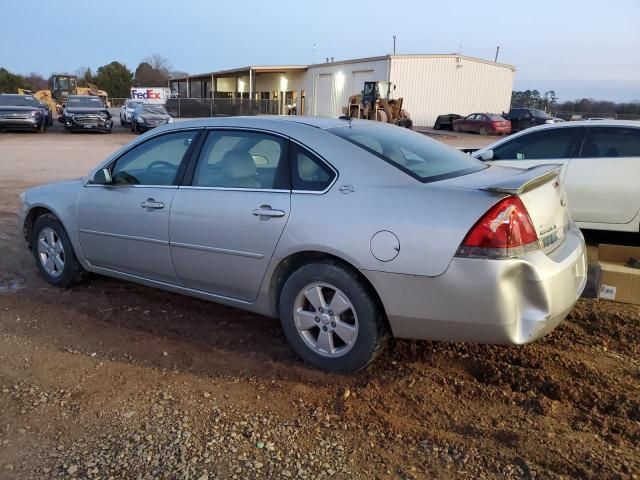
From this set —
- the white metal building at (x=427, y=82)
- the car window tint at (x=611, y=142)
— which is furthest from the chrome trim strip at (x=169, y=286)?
the white metal building at (x=427, y=82)

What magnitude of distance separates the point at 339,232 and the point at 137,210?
5.90 feet

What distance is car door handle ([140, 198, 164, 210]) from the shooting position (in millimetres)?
3992

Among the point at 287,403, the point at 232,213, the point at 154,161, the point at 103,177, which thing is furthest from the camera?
the point at 103,177

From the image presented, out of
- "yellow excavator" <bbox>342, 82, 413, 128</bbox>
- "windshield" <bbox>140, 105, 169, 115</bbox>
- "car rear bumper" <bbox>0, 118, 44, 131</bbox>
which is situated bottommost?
"car rear bumper" <bbox>0, 118, 44, 131</bbox>

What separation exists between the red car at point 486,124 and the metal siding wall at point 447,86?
5.61 metres

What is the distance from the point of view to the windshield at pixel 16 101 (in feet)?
82.9

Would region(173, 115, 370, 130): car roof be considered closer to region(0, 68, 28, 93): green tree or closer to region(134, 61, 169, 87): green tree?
region(0, 68, 28, 93): green tree

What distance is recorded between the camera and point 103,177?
14.4 feet

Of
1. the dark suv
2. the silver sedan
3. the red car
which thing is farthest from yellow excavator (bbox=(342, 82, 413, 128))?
the silver sedan

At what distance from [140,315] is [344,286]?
6.64 ft

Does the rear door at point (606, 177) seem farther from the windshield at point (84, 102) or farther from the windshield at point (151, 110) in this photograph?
the windshield at point (84, 102)

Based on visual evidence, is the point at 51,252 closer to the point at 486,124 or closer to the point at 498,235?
the point at 498,235

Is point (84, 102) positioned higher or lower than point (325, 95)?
lower

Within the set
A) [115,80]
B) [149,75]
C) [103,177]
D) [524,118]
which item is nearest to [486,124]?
[524,118]
